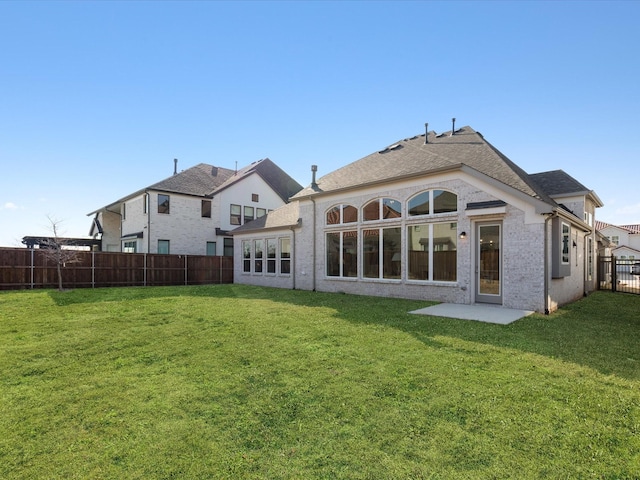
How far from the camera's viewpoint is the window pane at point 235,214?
26766mm

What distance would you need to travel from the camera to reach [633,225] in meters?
49.8

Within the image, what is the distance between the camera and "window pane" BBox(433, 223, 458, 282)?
1083 centimetres

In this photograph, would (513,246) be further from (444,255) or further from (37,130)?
(37,130)

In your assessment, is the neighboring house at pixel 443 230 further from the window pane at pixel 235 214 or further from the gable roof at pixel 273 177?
the gable roof at pixel 273 177

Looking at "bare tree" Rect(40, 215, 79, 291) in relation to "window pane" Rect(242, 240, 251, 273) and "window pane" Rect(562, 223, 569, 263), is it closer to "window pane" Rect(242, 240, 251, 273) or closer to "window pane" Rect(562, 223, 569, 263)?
"window pane" Rect(242, 240, 251, 273)

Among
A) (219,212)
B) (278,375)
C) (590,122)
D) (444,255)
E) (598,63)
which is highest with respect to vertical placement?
(598,63)

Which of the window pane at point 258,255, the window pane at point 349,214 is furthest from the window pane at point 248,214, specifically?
the window pane at point 349,214

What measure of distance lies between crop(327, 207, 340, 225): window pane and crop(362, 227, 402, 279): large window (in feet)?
5.33

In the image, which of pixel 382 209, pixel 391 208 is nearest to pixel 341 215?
pixel 382 209

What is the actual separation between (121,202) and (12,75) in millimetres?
15114

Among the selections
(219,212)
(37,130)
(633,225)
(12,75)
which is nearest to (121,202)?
(219,212)

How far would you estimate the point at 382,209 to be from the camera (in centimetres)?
1301

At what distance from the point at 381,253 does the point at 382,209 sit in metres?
1.79

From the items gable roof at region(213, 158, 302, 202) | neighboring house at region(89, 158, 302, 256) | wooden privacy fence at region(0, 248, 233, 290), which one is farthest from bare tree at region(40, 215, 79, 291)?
gable roof at region(213, 158, 302, 202)
